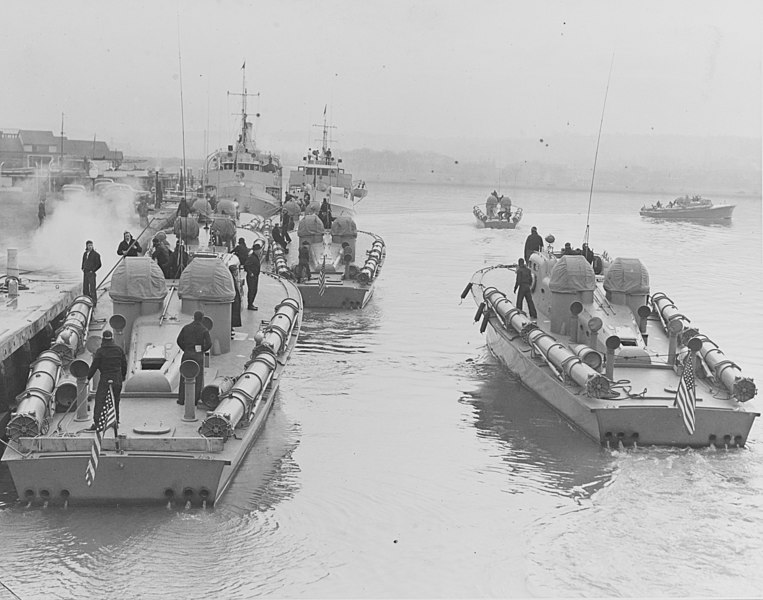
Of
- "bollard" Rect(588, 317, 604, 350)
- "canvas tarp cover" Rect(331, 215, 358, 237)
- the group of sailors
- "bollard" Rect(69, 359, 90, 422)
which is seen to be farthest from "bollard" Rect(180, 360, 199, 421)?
the group of sailors

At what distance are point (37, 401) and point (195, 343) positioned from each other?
183 cm

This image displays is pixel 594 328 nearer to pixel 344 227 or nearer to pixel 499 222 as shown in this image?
pixel 344 227

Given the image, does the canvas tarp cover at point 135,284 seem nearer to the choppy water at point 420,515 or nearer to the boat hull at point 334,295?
the choppy water at point 420,515

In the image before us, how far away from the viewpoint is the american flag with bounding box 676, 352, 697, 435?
1377 cm

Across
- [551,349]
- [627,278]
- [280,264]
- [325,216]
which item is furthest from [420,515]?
[325,216]

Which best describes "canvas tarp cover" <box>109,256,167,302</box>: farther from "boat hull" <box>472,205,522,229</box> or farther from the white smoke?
"boat hull" <box>472,205,522,229</box>

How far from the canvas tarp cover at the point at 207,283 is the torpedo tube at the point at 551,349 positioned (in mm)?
4822

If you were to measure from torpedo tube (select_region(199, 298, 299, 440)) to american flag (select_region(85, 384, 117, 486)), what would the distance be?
0.94 m

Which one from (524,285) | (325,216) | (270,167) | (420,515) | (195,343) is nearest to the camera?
(420,515)

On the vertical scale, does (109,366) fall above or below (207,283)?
below

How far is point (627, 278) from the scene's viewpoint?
1733cm

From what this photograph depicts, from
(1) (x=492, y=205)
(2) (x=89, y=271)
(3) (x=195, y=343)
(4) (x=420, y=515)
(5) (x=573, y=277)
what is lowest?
(1) (x=492, y=205)

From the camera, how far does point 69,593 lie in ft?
31.8

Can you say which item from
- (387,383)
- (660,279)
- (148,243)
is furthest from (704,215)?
(387,383)
